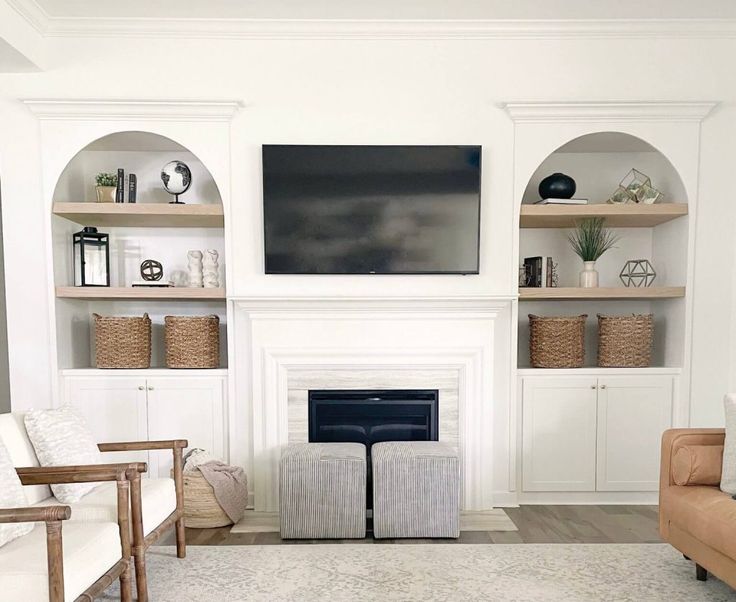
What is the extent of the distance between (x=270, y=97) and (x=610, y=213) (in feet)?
7.19

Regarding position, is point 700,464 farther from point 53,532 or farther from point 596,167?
point 53,532

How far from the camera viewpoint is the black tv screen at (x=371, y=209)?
331 centimetres

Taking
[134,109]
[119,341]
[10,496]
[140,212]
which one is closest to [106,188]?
[140,212]

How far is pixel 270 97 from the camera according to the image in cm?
336

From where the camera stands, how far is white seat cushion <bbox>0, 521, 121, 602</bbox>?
1713 millimetres

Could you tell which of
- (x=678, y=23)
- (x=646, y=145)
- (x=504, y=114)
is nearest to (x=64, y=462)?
(x=504, y=114)

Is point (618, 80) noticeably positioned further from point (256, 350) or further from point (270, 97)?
point (256, 350)

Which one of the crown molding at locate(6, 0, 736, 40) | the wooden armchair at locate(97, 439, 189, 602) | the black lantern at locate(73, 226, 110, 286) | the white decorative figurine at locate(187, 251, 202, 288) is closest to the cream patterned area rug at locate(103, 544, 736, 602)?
the wooden armchair at locate(97, 439, 189, 602)

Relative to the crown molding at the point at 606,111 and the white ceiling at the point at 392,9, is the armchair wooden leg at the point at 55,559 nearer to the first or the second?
the white ceiling at the point at 392,9

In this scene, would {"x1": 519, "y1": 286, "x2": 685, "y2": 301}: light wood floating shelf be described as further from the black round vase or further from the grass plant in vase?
the black round vase

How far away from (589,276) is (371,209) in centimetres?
147

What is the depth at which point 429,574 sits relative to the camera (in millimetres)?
2602

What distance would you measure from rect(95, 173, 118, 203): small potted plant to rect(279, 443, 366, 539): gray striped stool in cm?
198

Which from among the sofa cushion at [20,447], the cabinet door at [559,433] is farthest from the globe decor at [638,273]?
the sofa cushion at [20,447]
